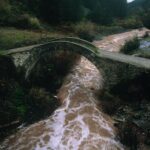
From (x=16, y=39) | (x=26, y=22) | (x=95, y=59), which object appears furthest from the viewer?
(x=26, y=22)

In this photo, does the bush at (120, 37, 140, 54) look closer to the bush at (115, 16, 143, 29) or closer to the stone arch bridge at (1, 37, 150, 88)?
Answer: the stone arch bridge at (1, 37, 150, 88)

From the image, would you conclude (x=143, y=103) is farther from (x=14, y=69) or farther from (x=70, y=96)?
(x=14, y=69)

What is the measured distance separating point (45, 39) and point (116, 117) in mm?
10837

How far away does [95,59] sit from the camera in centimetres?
2283

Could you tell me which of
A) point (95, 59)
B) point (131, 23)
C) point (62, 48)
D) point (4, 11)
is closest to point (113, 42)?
point (4, 11)

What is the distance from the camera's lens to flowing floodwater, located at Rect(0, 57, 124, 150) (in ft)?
57.4

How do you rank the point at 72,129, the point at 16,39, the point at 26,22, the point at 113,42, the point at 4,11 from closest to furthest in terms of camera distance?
the point at 72,129, the point at 16,39, the point at 26,22, the point at 4,11, the point at 113,42

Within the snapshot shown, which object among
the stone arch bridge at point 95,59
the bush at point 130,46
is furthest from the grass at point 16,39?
the bush at point 130,46

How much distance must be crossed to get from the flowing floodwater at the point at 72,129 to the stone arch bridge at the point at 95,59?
66.8 inches

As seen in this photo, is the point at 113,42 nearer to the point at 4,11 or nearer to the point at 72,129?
the point at 4,11

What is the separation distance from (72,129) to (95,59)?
237 inches

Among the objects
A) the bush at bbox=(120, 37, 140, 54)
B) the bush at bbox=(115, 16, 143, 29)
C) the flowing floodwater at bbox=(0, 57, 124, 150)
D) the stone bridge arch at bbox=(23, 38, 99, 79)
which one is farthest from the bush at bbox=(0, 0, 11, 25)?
the bush at bbox=(115, 16, 143, 29)

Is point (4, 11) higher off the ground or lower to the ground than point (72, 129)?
higher

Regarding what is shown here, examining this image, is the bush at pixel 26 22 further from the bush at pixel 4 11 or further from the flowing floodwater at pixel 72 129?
the flowing floodwater at pixel 72 129
